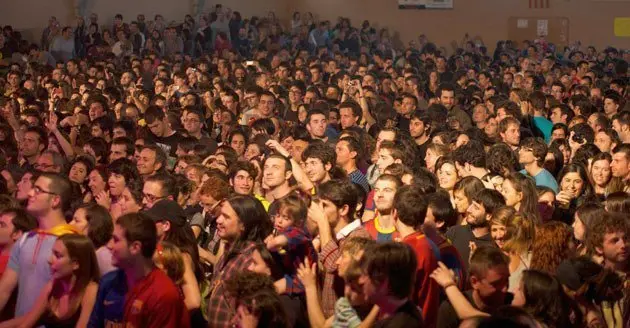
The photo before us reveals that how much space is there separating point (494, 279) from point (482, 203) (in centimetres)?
188

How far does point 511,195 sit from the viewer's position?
824 centimetres

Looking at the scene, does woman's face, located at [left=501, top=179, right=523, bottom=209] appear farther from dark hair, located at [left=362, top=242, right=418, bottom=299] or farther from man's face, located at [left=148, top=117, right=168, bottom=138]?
man's face, located at [left=148, top=117, right=168, bottom=138]

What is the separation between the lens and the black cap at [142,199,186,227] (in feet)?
23.6

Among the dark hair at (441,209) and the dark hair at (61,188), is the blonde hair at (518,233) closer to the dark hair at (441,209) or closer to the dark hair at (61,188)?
the dark hair at (441,209)

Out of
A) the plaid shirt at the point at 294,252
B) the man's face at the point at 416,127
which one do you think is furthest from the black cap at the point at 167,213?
the man's face at the point at 416,127

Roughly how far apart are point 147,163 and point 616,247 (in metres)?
4.87

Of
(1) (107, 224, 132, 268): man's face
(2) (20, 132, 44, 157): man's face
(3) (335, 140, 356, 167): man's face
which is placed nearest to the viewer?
(1) (107, 224, 132, 268): man's face

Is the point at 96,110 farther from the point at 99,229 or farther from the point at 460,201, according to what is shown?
the point at 99,229

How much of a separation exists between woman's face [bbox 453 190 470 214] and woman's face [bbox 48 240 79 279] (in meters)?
3.29

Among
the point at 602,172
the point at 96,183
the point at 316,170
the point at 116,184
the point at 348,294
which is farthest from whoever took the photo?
the point at 602,172

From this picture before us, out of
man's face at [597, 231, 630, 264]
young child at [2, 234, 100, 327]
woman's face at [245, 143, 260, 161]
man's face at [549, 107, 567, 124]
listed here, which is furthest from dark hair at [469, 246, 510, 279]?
man's face at [549, 107, 567, 124]

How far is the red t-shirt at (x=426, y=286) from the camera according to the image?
6.38 meters

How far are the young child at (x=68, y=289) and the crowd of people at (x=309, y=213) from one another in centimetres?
1

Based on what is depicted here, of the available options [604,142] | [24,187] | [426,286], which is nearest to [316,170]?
[24,187]
